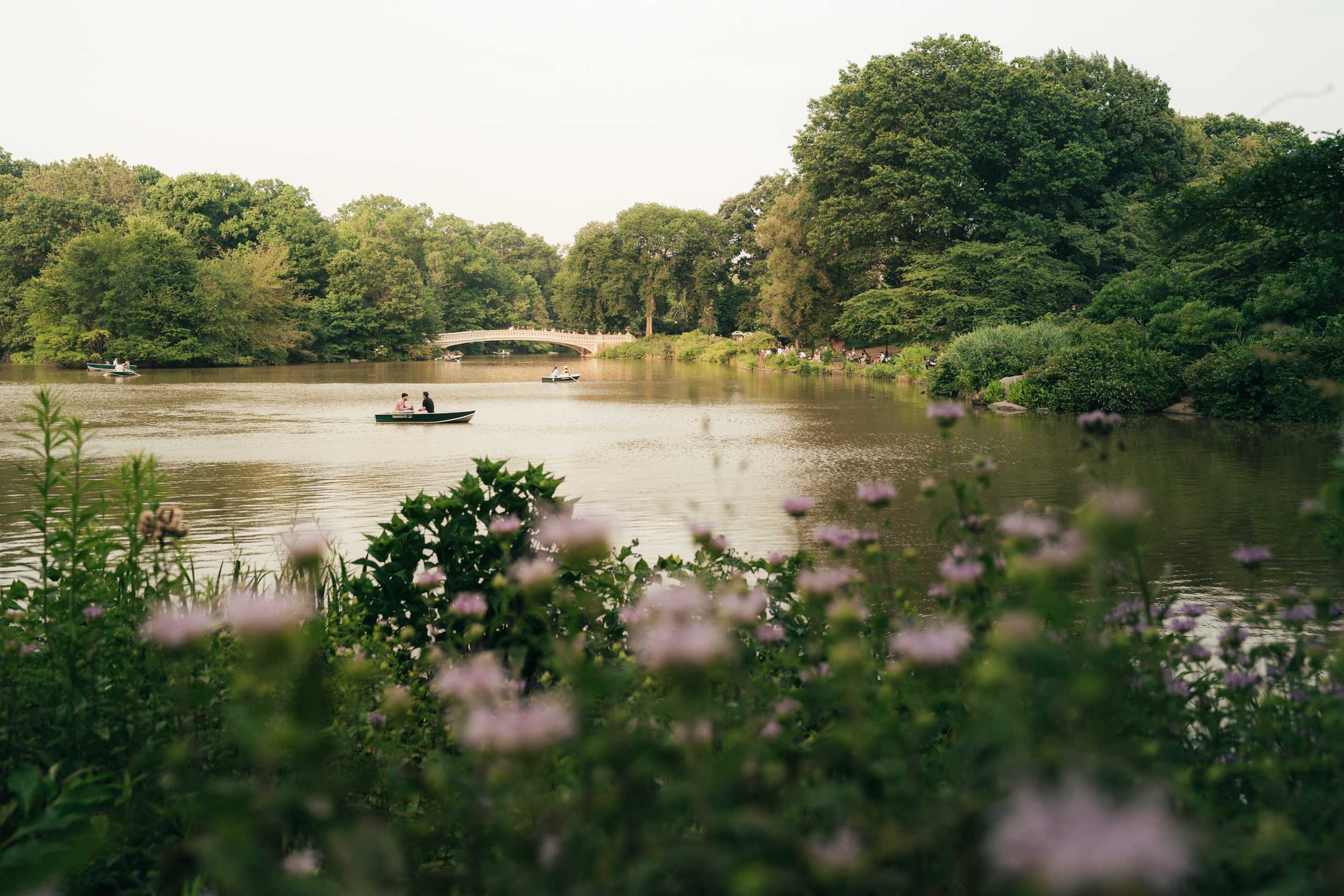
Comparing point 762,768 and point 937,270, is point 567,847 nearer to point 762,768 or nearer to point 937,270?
point 762,768

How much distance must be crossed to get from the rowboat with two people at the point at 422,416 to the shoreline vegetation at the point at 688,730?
1628 cm

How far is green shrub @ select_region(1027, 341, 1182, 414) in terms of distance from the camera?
21797mm

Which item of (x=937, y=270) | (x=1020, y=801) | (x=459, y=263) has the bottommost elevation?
(x=1020, y=801)

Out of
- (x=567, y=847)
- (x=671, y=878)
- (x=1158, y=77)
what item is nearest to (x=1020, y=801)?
(x=567, y=847)

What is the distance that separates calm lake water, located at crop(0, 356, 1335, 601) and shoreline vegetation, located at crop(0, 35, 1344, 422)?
1843 millimetres

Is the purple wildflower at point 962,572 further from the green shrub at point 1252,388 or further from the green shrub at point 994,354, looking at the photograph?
the green shrub at point 994,354

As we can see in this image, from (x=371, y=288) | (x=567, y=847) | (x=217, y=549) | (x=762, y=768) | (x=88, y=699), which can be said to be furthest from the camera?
(x=371, y=288)

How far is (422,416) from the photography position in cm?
2006

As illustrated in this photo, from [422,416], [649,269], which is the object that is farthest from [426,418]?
[649,269]

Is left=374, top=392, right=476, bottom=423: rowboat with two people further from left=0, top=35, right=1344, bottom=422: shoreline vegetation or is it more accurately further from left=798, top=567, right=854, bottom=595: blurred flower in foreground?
left=798, top=567, right=854, bottom=595: blurred flower in foreground

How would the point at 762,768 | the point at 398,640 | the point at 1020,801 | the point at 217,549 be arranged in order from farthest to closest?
the point at 217,549 → the point at 398,640 → the point at 762,768 → the point at 1020,801

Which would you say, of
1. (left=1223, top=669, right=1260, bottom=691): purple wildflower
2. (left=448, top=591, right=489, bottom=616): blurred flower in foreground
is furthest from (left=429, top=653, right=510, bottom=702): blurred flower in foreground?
(left=1223, top=669, right=1260, bottom=691): purple wildflower

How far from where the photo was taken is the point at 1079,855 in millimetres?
708

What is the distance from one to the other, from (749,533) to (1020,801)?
342 inches
